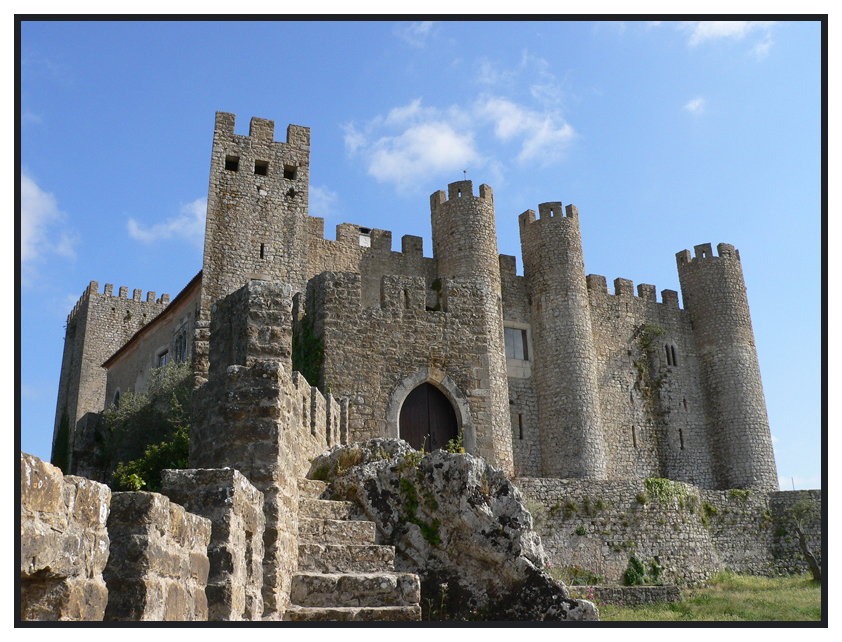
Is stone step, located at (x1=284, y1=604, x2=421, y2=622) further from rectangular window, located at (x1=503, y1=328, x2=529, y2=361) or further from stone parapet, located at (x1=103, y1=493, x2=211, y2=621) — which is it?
rectangular window, located at (x1=503, y1=328, x2=529, y2=361)

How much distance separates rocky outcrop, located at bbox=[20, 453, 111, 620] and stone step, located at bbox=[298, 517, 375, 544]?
3386mm

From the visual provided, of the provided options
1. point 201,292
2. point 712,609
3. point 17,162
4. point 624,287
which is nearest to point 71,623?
point 17,162

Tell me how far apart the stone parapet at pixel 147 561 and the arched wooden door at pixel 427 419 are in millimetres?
8920

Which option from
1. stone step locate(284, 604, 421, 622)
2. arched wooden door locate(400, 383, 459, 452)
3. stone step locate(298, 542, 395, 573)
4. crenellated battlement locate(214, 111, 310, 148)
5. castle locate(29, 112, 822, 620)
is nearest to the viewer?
castle locate(29, 112, 822, 620)

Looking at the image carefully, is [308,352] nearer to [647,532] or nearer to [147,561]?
[647,532]

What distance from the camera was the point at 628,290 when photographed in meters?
→ 27.7

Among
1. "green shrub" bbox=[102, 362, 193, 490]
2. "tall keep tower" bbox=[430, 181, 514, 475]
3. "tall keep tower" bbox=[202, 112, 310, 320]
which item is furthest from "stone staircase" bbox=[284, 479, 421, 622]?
"tall keep tower" bbox=[202, 112, 310, 320]

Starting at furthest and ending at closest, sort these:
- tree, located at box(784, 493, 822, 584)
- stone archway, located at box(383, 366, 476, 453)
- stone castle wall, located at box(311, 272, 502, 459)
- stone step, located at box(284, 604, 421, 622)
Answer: tree, located at box(784, 493, 822, 584) → stone archway, located at box(383, 366, 476, 453) → stone castle wall, located at box(311, 272, 502, 459) → stone step, located at box(284, 604, 421, 622)

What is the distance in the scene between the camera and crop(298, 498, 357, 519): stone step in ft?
22.6

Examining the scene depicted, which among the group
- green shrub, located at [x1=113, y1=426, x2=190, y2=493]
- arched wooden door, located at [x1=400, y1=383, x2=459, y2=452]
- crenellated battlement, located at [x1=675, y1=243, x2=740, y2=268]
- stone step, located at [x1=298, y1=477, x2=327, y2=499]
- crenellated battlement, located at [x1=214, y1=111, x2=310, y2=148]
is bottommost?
stone step, located at [x1=298, y1=477, x2=327, y2=499]

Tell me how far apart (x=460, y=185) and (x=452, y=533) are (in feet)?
56.6

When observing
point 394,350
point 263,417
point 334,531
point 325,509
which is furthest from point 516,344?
point 263,417

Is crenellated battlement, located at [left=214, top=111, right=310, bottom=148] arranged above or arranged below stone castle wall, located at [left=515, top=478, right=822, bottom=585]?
above

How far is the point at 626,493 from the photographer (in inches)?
532
